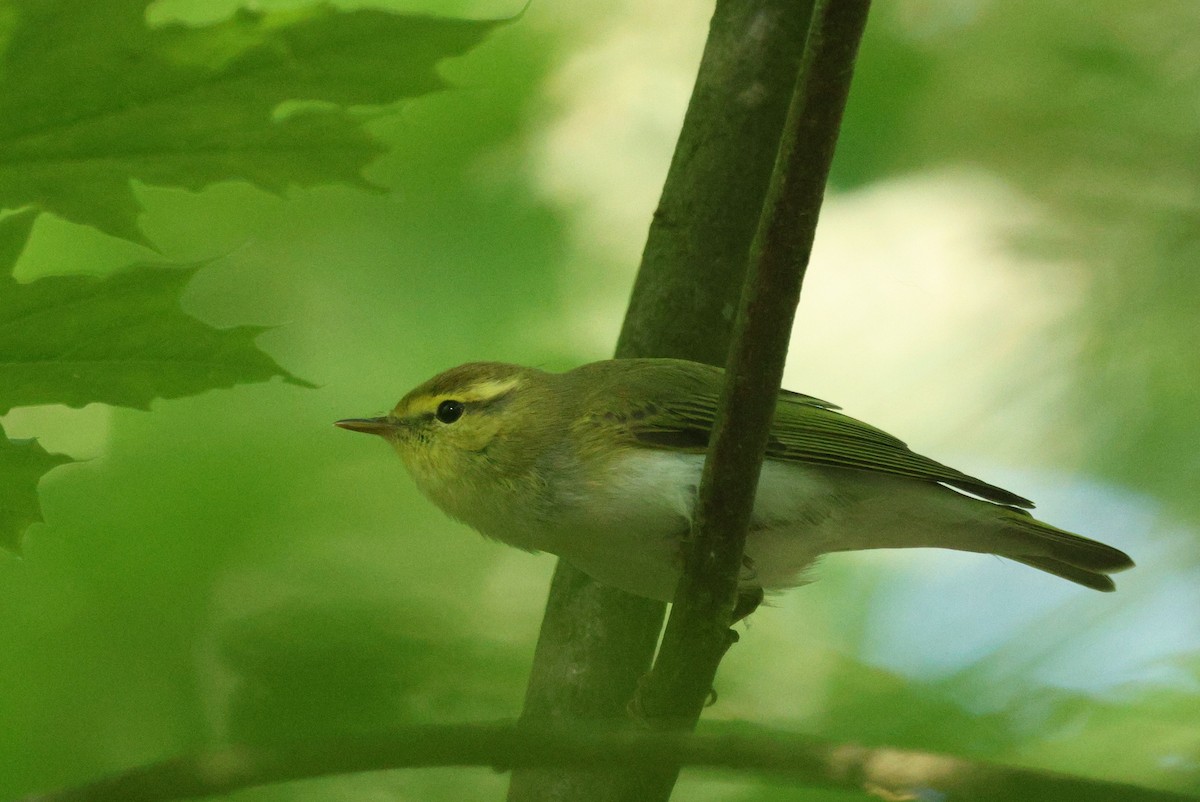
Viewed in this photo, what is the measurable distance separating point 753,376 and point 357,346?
273 cm

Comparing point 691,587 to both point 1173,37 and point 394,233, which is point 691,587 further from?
point 1173,37

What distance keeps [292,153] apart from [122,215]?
10.7 inches

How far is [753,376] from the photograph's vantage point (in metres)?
1.89

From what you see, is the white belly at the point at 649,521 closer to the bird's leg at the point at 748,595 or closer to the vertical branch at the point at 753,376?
the bird's leg at the point at 748,595

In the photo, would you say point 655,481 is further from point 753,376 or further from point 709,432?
point 753,376

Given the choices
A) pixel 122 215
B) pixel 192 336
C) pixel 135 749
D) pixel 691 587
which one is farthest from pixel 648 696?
pixel 122 215

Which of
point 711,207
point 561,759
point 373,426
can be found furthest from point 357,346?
point 561,759

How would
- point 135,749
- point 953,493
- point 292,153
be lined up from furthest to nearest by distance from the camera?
1. point 953,493
2. point 135,749
3. point 292,153

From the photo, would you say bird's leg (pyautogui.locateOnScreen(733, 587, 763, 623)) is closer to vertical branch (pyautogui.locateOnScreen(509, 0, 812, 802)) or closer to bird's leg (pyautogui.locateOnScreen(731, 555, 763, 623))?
bird's leg (pyautogui.locateOnScreen(731, 555, 763, 623))

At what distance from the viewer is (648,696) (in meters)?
2.14

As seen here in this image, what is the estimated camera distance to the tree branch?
756 millimetres

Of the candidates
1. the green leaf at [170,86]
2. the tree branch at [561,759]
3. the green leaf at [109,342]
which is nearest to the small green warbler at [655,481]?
the green leaf at [109,342]

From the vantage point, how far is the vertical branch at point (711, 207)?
2982 millimetres

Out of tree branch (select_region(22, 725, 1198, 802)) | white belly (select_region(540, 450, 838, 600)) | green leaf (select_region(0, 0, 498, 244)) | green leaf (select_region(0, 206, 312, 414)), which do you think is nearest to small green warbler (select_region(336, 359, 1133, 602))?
white belly (select_region(540, 450, 838, 600))
